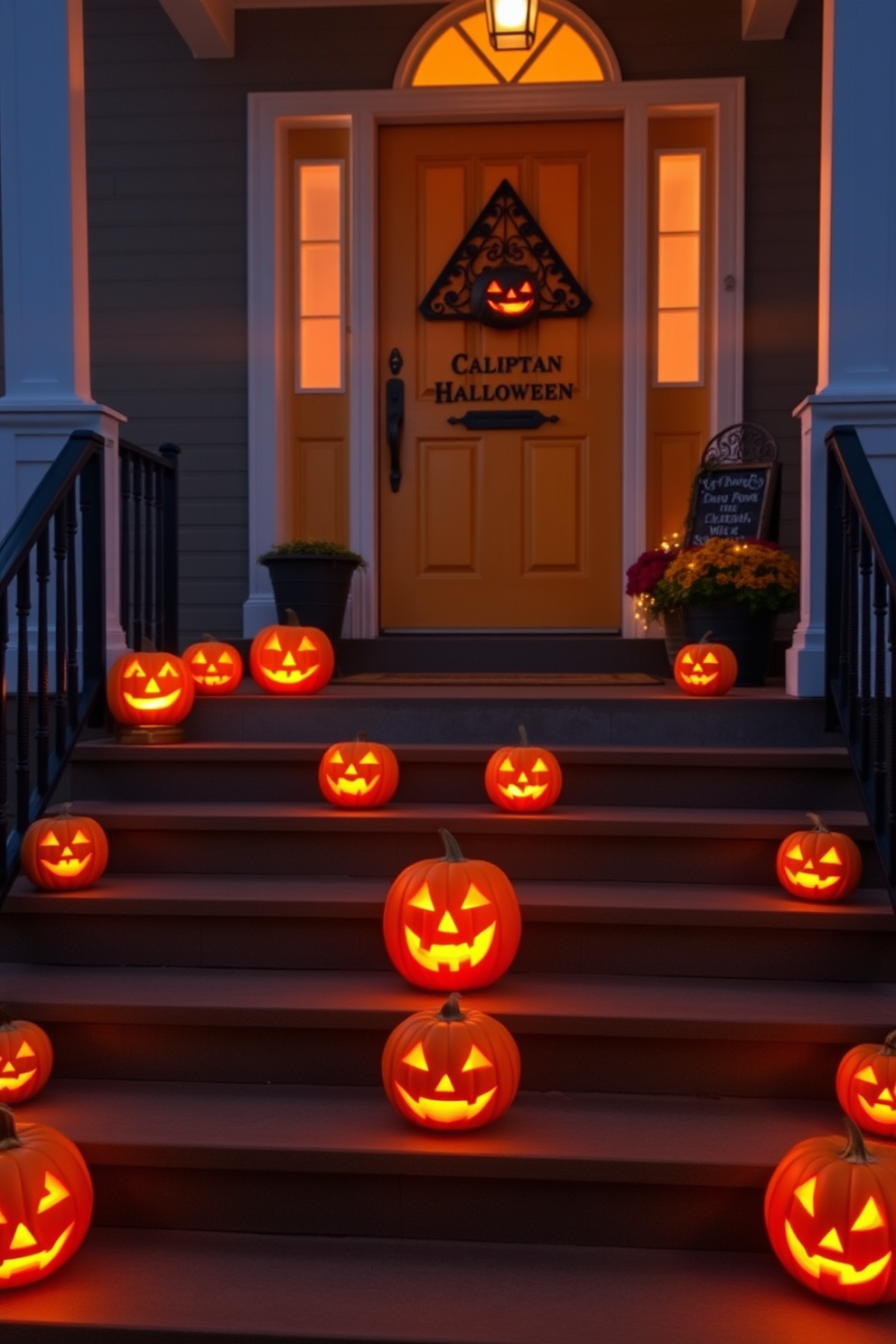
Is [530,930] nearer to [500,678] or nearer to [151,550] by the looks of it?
[500,678]

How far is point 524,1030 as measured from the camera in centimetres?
240

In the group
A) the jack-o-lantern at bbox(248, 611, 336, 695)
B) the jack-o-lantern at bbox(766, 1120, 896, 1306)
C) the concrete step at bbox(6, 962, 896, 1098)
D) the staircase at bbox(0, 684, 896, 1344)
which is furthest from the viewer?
the jack-o-lantern at bbox(248, 611, 336, 695)

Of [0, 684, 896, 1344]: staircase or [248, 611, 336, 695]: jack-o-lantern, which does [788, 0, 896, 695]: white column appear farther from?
[248, 611, 336, 695]: jack-o-lantern

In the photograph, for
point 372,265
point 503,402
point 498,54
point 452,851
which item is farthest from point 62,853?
point 498,54

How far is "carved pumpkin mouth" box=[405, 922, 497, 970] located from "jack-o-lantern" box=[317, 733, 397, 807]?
0.69 meters

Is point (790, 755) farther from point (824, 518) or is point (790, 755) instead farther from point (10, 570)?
point (10, 570)

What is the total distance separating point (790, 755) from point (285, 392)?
126 inches

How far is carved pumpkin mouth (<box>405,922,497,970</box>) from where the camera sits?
2.47 m

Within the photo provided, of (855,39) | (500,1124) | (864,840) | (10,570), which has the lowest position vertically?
(500,1124)

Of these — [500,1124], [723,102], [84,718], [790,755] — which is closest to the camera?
[500,1124]

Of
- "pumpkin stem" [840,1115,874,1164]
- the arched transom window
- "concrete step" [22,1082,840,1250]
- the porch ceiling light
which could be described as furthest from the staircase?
the arched transom window

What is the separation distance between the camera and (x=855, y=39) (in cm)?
356

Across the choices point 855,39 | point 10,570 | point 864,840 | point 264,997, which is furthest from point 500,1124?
point 855,39

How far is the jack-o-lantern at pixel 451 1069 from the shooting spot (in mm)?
2133
